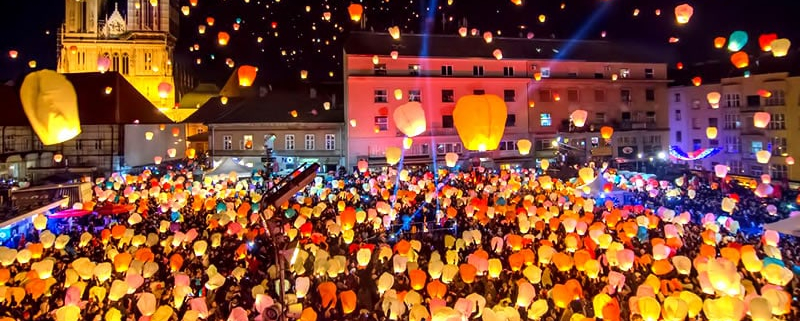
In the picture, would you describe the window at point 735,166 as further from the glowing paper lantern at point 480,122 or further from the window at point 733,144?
the glowing paper lantern at point 480,122

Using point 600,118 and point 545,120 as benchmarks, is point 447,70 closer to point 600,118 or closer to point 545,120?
point 545,120

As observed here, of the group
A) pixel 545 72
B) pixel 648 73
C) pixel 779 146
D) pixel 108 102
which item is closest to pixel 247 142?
pixel 108 102

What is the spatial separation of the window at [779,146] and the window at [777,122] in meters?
0.75

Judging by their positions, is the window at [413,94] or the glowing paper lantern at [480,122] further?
the window at [413,94]

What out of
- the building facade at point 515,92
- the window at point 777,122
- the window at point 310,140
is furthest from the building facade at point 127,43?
the window at point 777,122

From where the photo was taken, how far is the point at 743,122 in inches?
1380

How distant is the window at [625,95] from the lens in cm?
3802

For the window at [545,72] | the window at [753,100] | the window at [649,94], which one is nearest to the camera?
the window at [753,100]

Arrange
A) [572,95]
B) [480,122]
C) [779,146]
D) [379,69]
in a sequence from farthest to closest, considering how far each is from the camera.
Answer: [572,95]
[379,69]
[779,146]
[480,122]

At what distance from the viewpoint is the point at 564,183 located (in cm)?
2430

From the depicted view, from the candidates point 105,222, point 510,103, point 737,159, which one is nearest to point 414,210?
point 105,222

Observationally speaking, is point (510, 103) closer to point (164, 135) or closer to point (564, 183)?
point (564, 183)

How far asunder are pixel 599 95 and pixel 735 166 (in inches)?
430

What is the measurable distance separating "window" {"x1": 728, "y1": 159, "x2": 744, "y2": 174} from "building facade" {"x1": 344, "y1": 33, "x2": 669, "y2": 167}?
458 centimetres
